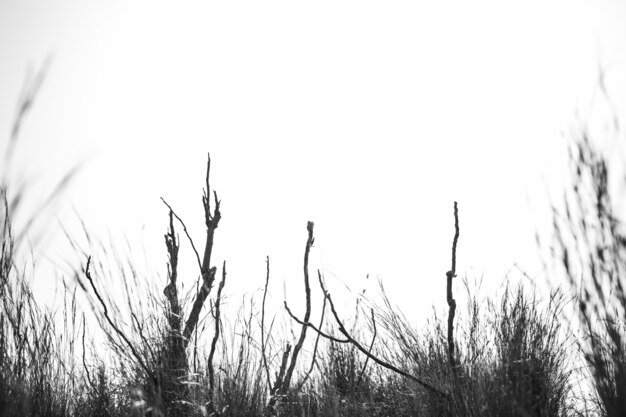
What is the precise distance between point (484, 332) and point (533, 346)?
233mm

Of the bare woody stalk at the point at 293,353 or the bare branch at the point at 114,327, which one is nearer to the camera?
the bare branch at the point at 114,327

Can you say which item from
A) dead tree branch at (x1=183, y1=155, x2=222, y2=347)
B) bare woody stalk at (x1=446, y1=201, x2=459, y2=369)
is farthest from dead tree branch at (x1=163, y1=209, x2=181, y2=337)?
bare woody stalk at (x1=446, y1=201, x2=459, y2=369)

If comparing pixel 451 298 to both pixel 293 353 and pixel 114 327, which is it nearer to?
pixel 293 353

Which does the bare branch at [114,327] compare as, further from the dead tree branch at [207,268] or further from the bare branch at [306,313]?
the bare branch at [306,313]

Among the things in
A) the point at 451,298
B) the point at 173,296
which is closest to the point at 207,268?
the point at 173,296

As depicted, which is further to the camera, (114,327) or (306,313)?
(306,313)

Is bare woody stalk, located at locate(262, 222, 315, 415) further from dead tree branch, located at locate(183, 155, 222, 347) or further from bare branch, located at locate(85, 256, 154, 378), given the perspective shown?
bare branch, located at locate(85, 256, 154, 378)

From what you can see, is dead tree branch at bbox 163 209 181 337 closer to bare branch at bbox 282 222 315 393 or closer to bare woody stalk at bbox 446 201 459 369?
bare branch at bbox 282 222 315 393

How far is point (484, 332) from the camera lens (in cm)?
252

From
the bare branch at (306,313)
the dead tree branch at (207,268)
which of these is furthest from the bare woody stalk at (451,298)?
the dead tree branch at (207,268)

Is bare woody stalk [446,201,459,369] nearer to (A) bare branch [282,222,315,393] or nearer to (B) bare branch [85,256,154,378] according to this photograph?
(A) bare branch [282,222,315,393]

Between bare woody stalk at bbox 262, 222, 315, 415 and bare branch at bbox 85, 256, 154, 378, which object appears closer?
bare branch at bbox 85, 256, 154, 378

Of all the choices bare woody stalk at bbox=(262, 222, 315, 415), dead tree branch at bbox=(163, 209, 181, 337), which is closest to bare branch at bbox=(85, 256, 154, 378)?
dead tree branch at bbox=(163, 209, 181, 337)

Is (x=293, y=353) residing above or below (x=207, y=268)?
below
